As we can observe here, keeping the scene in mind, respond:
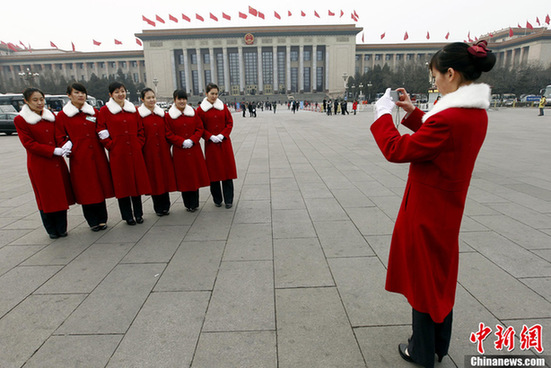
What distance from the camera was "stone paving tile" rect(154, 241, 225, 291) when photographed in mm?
2801

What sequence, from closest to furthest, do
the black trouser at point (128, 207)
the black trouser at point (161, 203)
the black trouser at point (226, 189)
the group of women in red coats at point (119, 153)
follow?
the group of women in red coats at point (119, 153), the black trouser at point (128, 207), the black trouser at point (161, 203), the black trouser at point (226, 189)

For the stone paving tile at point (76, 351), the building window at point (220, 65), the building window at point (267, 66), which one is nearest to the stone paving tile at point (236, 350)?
the stone paving tile at point (76, 351)

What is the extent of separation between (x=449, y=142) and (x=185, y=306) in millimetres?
2081

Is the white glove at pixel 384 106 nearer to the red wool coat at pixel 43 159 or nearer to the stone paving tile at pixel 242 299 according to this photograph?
the stone paving tile at pixel 242 299

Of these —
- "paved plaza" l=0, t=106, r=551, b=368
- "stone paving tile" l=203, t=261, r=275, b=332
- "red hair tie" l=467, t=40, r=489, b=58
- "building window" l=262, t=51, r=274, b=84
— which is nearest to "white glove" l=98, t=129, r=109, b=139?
"paved plaza" l=0, t=106, r=551, b=368

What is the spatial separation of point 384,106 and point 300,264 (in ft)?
6.04

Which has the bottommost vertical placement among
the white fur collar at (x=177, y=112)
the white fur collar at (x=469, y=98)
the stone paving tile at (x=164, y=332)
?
the stone paving tile at (x=164, y=332)

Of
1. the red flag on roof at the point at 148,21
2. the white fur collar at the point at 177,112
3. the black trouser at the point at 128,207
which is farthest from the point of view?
the red flag on roof at the point at 148,21

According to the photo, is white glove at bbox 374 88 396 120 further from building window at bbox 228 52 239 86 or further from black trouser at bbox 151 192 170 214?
building window at bbox 228 52 239 86

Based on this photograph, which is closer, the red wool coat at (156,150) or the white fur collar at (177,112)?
the red wool coat at (156,150)

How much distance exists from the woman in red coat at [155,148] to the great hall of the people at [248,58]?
67973 mm

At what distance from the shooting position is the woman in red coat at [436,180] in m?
1.48

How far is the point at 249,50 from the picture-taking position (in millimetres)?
70938

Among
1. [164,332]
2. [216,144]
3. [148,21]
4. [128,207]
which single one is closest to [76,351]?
[164,332]
